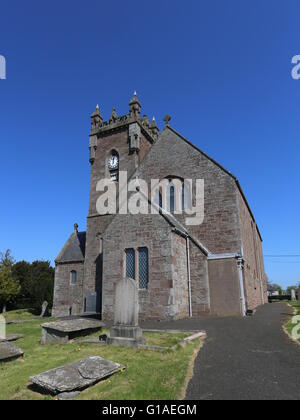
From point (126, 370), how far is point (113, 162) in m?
22.7

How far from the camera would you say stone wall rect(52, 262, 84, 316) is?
84.7 ft

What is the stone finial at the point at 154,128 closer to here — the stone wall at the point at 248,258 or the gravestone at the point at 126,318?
the stone wall at the point at 248,258

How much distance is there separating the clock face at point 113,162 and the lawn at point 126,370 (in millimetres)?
18924

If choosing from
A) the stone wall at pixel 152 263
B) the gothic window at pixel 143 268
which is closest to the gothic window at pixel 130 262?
the stone wall at pixel 152 263

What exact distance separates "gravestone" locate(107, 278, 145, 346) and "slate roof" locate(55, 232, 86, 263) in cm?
1748

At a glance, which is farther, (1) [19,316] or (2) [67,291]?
(1) [19,316]

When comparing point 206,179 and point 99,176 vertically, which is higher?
point 99,176

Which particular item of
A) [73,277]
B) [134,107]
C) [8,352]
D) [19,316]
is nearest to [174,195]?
[134,107]

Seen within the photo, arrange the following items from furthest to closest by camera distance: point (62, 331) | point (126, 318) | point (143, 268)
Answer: point (143, 268) → point (62, 331) → point (126, 318)

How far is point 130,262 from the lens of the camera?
17234 mm

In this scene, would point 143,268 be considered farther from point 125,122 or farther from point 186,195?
point 125,122

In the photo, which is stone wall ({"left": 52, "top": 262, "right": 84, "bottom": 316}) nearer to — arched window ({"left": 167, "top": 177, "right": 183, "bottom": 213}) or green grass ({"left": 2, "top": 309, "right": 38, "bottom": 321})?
green grass ({"left": 2, "top": 309, "right": 38, "bottom": 321})
